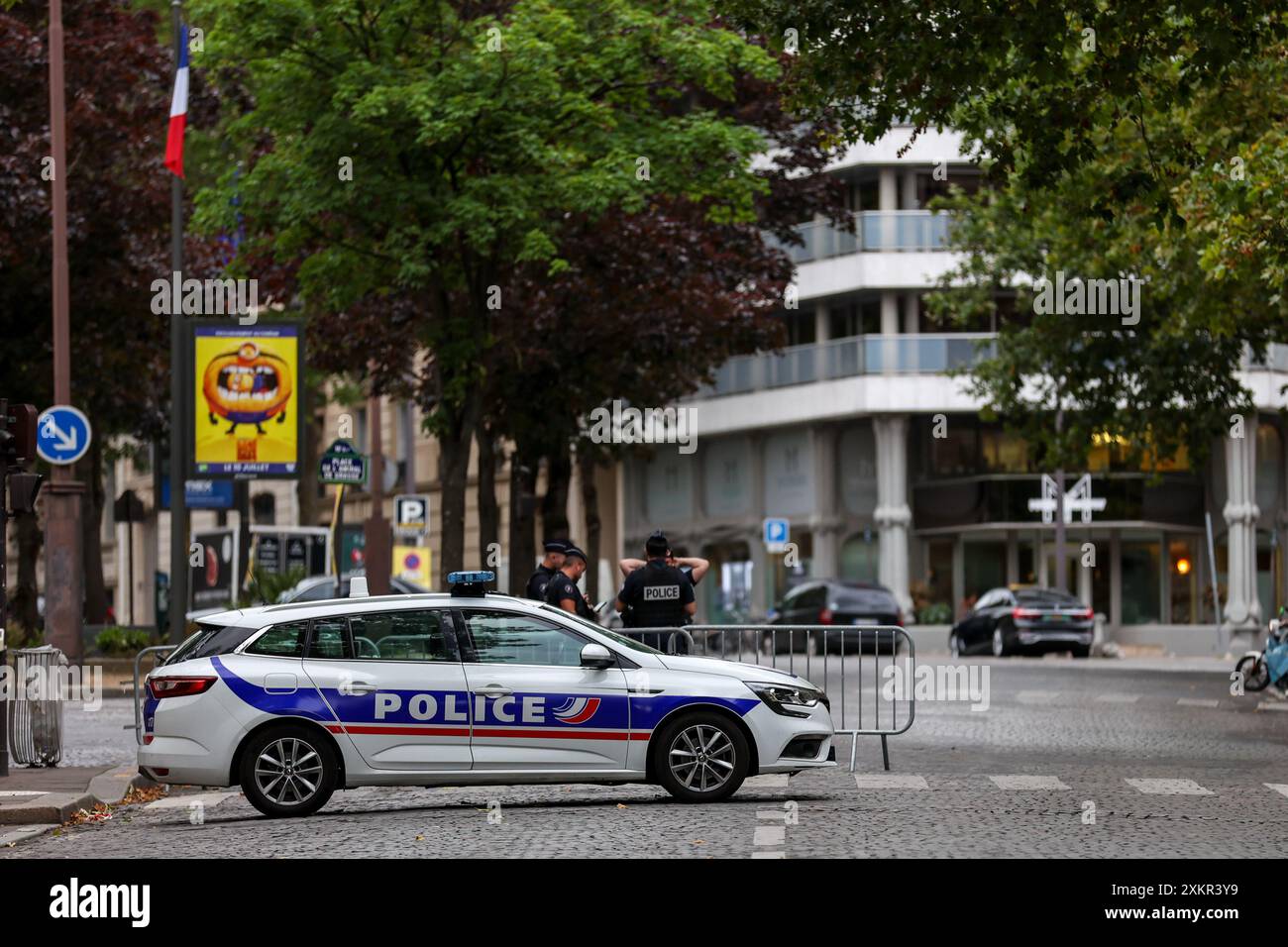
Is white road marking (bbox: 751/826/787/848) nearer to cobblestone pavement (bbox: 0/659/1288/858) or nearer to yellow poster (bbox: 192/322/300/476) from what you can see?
cobblestone pavement (bbox: 0/659/1288/858)

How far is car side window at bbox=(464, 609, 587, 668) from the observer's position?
603 inches

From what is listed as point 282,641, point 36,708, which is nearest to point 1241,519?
point 36,708

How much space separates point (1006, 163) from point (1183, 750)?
205 inches

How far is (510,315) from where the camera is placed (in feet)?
112

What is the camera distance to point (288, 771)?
15.0 metres

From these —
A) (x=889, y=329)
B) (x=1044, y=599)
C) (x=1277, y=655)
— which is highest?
(x=889, y=329)

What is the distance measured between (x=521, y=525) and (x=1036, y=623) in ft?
33.8

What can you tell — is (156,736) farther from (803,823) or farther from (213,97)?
(213,97)

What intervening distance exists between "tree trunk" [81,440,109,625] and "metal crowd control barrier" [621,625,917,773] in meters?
28.9

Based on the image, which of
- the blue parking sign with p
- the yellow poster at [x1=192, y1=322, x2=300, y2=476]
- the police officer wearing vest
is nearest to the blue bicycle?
the police officer wearing vest

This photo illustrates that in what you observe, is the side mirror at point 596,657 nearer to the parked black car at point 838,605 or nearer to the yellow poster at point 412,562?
the parked black car at point 838,605

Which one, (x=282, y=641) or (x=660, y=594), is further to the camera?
(x=660, y=594)

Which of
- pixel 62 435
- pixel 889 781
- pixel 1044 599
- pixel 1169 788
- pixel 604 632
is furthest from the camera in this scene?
pixel 1044 599

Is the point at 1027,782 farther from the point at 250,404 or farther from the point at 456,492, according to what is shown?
the point at 250,404
